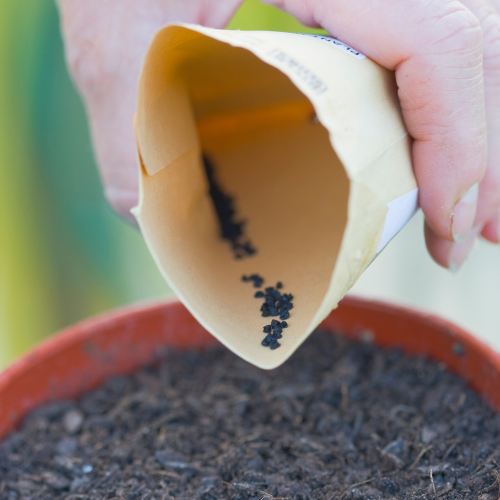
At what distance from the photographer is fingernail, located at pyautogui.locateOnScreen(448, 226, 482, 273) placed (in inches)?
28.9

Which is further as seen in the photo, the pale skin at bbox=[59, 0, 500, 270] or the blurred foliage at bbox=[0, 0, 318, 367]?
the blurred foliage at bbox=[0, 0, 318, 367]

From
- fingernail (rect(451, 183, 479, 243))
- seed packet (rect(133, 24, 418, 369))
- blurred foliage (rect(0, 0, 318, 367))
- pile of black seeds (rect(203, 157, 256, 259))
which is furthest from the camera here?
blurred foliage (rect(0, 0, 318, 367))

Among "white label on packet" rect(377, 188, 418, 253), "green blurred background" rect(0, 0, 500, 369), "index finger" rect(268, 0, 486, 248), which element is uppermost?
"index finger" rect(268, 0, 486, 248)

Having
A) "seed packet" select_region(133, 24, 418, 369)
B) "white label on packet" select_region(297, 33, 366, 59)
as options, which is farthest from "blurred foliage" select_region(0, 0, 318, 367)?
"white label on packet" select_region(297, 33, 366, 59)

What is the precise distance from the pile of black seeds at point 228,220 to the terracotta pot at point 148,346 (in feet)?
0.78

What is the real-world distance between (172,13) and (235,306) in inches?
16.4

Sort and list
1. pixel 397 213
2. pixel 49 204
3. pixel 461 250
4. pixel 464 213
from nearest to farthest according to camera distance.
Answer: pixel 397 213, pixel 464 213, pixel 461 250, pixel 49 204

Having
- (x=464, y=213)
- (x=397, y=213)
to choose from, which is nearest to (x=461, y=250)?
(x=464, y=213)

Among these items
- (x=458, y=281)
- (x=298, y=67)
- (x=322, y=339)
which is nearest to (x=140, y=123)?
(x=298, y=67)

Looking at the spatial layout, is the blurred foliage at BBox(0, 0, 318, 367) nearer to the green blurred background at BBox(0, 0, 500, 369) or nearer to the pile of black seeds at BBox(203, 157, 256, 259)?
Answer: the green blurred background at BBox(0, 0, 500, 369)

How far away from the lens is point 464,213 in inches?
24.9

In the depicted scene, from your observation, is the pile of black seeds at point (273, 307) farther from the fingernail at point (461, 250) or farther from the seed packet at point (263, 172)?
the fingernail at point (461, 250)

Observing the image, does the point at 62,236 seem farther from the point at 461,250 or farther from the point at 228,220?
the point at 461,250

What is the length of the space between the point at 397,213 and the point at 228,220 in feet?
1.07
